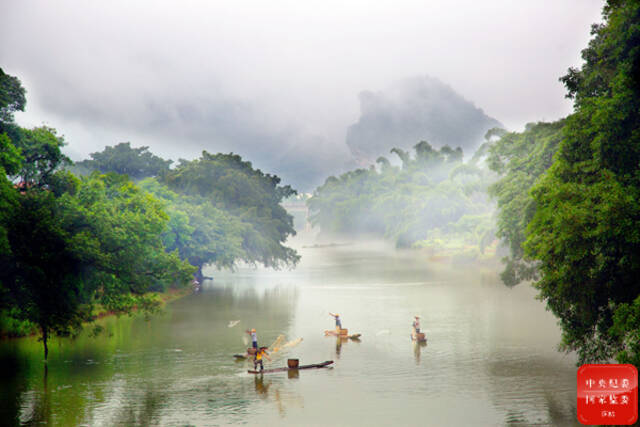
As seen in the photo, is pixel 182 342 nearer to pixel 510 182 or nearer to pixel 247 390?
pixel 247 390

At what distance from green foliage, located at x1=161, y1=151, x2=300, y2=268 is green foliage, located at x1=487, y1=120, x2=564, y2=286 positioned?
4096cm

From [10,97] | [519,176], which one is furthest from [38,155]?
[519,176]

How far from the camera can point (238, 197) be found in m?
102

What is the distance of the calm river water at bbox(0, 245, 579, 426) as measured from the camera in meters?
29.3

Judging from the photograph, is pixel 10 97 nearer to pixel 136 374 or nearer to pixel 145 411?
pixel 136 374

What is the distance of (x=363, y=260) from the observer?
Result: 135 m

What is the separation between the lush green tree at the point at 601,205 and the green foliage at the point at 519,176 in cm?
1458

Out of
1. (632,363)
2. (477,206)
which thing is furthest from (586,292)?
(477,206)

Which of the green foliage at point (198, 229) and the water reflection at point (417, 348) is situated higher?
the green foliage at point (198, 229)

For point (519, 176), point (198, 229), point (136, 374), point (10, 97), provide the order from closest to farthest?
point (136, 374), point (10, 97), point (519, 176), point (198, 229)

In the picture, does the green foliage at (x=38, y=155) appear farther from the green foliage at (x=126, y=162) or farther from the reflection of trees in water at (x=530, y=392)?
the green foliage at (x=126, y=162)

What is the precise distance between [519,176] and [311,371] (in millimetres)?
26428

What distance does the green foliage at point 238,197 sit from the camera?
3821 inches

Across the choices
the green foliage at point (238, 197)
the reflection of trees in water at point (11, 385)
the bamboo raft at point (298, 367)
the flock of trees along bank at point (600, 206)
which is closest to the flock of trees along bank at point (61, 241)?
the reflection of trees in water at point (11, 385)
